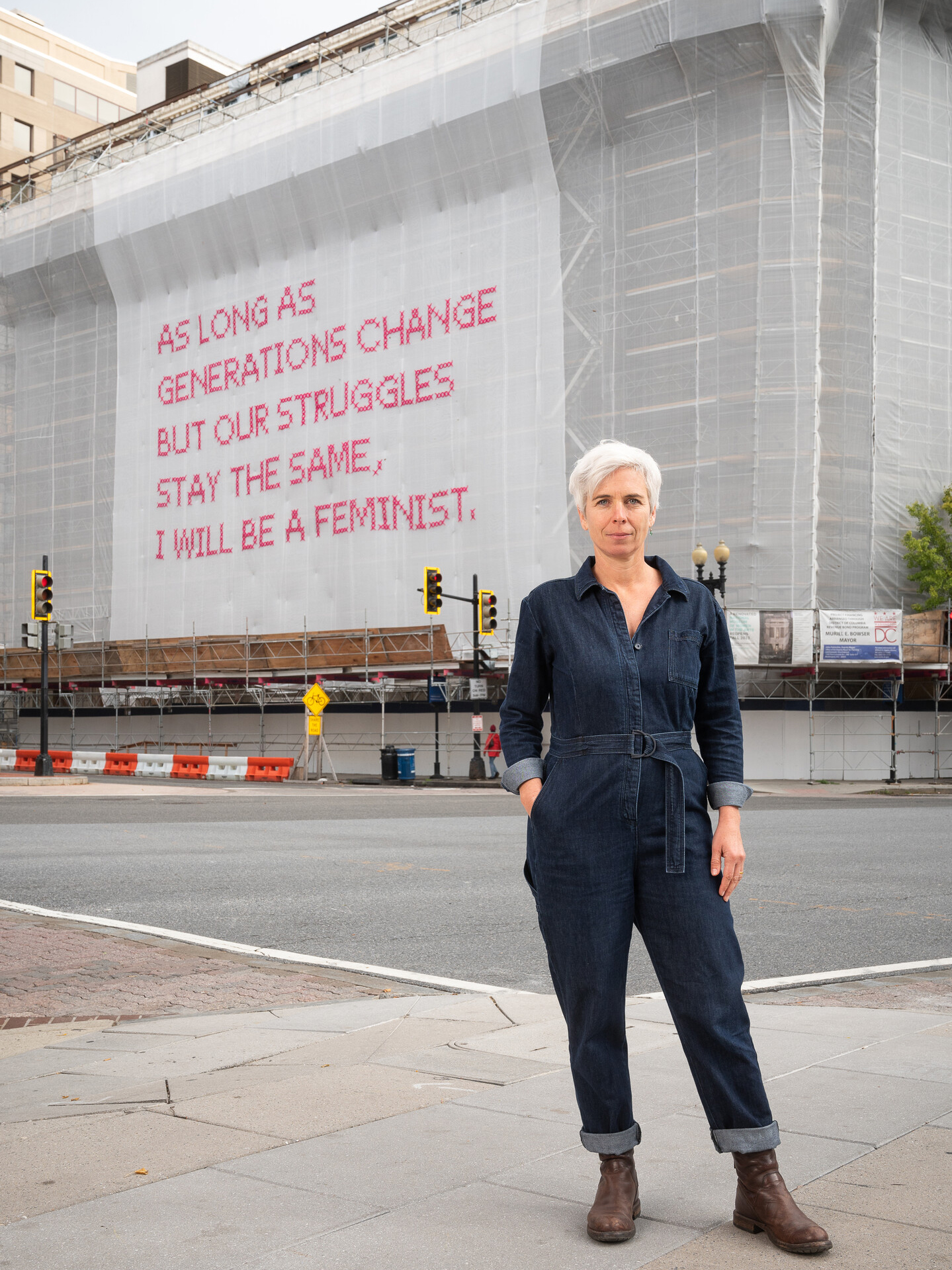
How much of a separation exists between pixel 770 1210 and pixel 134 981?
4745 mm

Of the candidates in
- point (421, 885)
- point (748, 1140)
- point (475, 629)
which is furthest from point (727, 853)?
point (475, 629)

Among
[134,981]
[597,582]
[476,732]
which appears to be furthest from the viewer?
[476,732]

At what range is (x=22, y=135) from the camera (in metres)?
66.6

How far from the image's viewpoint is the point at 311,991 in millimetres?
6742

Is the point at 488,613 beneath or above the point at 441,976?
above

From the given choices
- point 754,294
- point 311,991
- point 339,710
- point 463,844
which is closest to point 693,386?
point 754,294

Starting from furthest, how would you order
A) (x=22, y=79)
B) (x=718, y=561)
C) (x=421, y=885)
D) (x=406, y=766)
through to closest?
(x=22, y=79), (x=406, y=766), (x=718, y=561), (x=421, y=885)

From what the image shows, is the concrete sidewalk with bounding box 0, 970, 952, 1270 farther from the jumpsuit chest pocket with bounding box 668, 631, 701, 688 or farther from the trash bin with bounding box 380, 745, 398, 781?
the trash bin with bounding box 380, 745, 398, 781

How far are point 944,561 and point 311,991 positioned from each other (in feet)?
99.1

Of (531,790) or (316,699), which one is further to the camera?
(316,699)

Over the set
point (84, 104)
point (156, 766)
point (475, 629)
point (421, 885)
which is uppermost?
point (84, 104)

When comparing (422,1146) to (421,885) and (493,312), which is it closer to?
(421,885)

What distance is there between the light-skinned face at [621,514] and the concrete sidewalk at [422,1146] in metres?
1.76

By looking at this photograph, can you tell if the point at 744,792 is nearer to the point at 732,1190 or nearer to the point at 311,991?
the point at 732,1190
